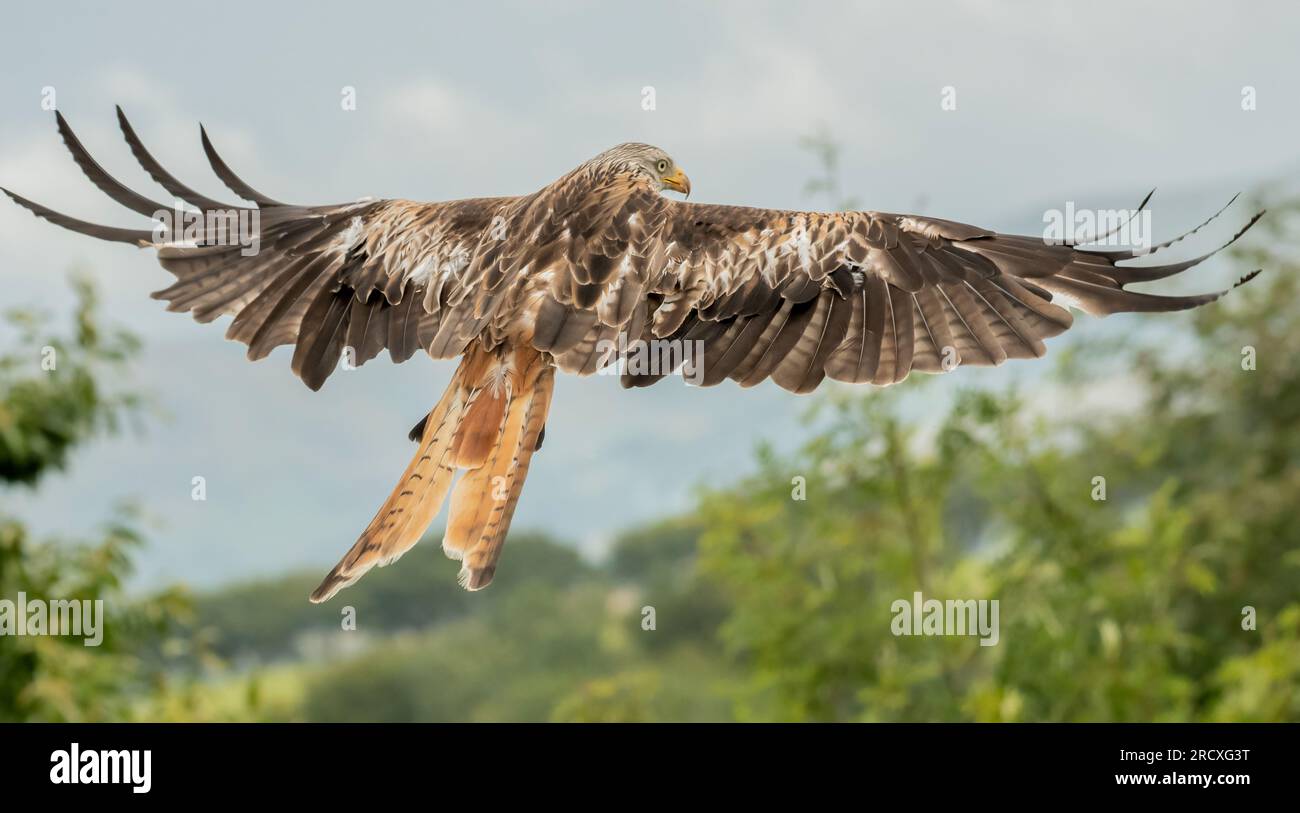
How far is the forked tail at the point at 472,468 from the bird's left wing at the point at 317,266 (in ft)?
0.78

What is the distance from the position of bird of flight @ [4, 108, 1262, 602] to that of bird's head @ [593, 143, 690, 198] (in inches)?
0.5

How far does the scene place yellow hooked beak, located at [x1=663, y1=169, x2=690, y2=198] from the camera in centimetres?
560

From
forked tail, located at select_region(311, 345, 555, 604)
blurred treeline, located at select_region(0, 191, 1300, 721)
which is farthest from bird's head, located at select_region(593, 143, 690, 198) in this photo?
blurred treeline, located at select_region(0, 191, 1300, 721)

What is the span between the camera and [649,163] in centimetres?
540

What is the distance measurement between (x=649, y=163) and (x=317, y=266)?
1294mm

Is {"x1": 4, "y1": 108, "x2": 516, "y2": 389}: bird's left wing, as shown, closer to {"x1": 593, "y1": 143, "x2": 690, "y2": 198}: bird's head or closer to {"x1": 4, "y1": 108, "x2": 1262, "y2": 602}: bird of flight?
{"x1": 4, "y1": 108, "x2": 1262, "y2": 602}: bird of flight

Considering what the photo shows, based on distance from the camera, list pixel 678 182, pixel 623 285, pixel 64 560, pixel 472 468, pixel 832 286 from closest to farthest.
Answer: pixel 472 468
pixel 623 285
pixel 832 286
pixel 678 182
pixel 64 560

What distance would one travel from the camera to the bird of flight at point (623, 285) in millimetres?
4039

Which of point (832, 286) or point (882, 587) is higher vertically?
point (832, 286)

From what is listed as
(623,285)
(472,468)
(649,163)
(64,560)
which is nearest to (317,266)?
(649,163)

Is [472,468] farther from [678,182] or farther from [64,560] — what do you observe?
[64,560]
